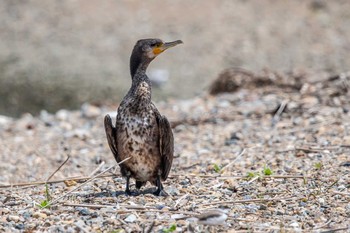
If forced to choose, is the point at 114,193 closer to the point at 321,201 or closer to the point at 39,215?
the point at 39,215

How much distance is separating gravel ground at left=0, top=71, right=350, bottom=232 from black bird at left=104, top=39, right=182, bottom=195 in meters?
0.20

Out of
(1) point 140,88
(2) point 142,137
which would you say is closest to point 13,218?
(2) point 142,137

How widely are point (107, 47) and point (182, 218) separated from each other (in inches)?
525

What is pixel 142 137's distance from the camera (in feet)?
22.1

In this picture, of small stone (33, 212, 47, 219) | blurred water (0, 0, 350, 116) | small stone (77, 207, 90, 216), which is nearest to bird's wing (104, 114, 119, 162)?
small stone (77, 207, 90, 216)

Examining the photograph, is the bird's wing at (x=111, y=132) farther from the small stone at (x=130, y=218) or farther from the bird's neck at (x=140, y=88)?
the small stone at (x=130, y=218)

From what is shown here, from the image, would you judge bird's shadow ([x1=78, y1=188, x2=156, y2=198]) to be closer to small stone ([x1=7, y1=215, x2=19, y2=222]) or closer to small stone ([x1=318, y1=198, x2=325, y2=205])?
small stone ([x1=7, y1=215, x2=19, y2=222])

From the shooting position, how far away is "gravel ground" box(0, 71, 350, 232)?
5949 millimetres

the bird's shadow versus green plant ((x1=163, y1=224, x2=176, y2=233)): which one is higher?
the bird's shadow

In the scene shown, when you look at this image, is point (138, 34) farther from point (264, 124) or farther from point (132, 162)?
point (132, 162)

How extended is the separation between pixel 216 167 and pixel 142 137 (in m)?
1.23

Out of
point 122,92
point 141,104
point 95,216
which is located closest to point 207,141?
point 141,104

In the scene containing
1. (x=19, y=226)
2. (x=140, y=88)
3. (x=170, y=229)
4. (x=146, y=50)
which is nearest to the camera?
(x=170, y=229)

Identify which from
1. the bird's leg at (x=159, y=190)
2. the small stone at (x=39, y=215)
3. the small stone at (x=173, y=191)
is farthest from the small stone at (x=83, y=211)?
the small stone at (x=173, y=191)
